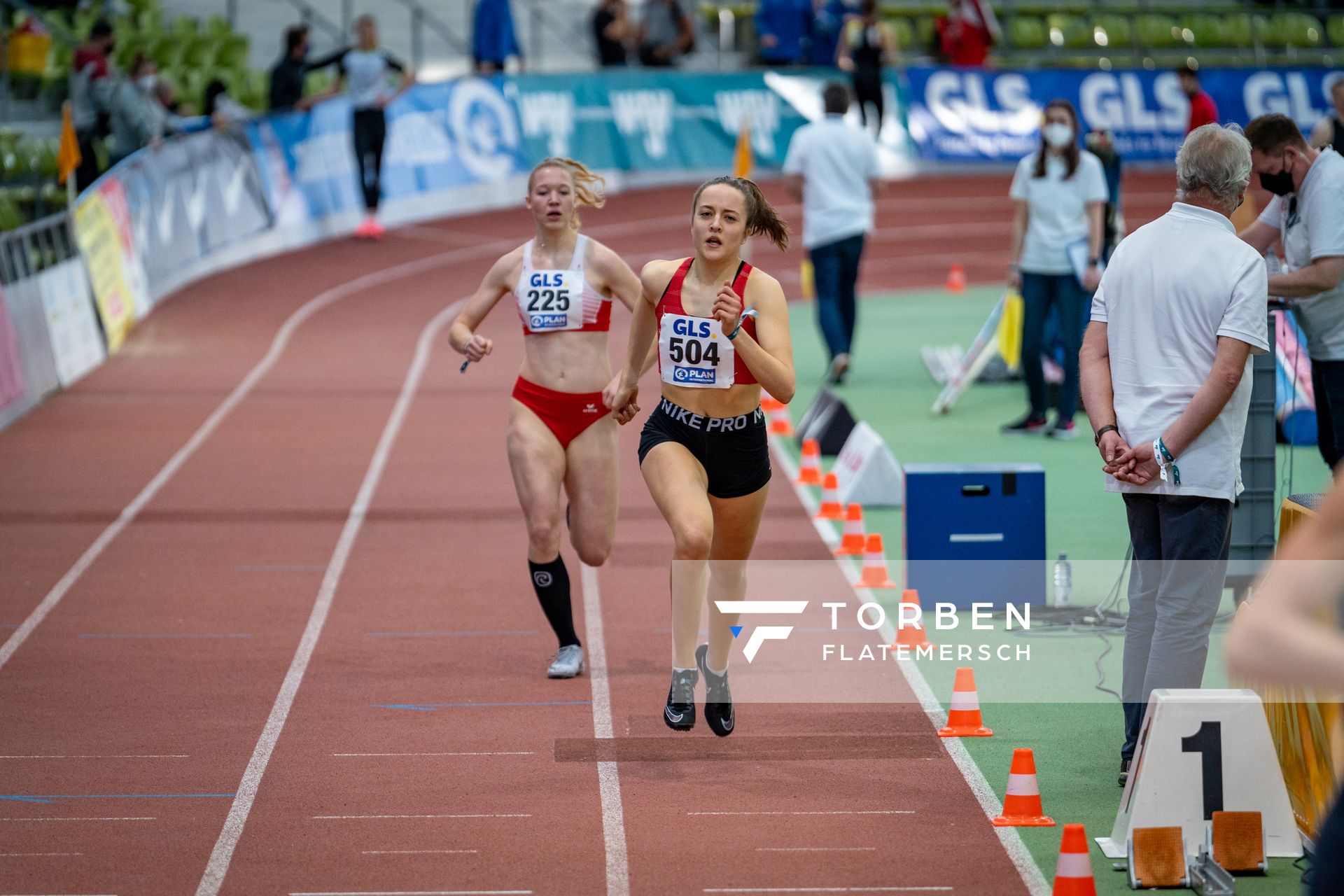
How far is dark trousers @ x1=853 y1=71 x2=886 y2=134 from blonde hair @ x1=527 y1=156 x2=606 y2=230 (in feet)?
64.0

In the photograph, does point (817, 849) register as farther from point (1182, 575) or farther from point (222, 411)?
point (222, 411)

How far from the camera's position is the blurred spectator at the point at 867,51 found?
26203 millimetres

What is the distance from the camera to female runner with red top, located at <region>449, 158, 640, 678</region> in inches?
297

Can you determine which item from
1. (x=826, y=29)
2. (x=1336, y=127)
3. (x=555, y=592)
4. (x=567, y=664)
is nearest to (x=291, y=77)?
(x=826, y=29)

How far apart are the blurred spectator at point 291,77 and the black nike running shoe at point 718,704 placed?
54.1 ft

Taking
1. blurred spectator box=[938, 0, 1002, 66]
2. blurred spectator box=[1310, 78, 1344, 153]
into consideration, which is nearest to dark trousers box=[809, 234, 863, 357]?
blurred spectator box=[1310, 78, 1344, 153]

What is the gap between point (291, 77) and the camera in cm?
2184

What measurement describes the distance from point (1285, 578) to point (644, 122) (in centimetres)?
2495

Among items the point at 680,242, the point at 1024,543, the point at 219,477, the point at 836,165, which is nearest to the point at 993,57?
the point at 680,242

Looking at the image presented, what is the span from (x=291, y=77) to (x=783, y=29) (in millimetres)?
9162

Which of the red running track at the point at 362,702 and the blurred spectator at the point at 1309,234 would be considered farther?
the blurred spectator at the point at 1309,234

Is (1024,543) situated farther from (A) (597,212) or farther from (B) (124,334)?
(A) (597,212)

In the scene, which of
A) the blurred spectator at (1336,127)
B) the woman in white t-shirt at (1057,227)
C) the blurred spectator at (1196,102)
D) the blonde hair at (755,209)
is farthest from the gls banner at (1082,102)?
the blonde hair at (755,209)

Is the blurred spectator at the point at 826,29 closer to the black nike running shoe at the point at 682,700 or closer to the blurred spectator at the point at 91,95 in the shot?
the blurred spectator at the point at 91,95
